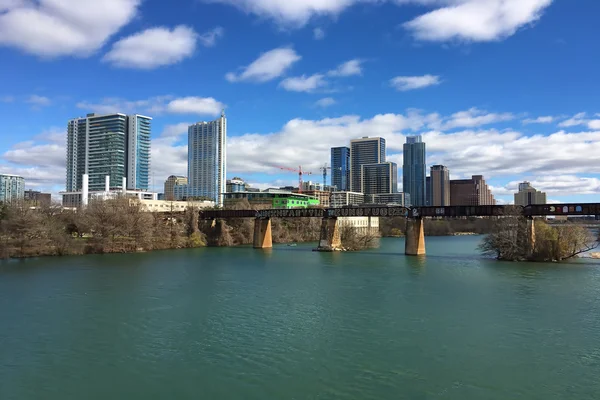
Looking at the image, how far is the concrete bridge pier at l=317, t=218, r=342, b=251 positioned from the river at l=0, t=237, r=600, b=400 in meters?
43.0

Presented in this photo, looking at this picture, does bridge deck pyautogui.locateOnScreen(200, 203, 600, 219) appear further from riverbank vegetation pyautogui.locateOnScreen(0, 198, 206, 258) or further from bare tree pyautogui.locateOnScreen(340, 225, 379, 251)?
riverbank vegetation pyautogui.locateOnScreen(0, 198, 206, 258)

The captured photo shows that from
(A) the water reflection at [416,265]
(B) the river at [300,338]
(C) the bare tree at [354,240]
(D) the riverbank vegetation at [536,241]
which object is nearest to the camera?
(B) the river at [300,338]

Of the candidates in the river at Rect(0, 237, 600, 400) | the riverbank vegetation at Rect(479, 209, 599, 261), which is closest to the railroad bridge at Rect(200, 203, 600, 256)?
the riverbank vegetation at Rect(479, 209, 599, 261)

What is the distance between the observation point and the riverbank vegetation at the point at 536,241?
2530 inches

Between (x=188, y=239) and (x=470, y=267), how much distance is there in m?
64.3

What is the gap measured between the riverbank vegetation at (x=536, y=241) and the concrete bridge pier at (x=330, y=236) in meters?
31.3

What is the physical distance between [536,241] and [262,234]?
54281 mm

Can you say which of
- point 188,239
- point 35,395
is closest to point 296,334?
point 35,395

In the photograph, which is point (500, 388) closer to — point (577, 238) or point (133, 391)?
point (133, 391)

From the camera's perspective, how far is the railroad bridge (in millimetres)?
67300

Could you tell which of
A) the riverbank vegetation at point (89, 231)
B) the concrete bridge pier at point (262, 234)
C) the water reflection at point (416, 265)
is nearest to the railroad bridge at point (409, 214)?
the concrete bridge pier at point (262, 234)

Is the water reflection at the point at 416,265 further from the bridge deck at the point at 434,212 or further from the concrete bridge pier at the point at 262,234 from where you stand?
the concrete bridge pier at the point at 262,234

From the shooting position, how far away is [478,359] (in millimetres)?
20516

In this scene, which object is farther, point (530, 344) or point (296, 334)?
point (296, 334)
